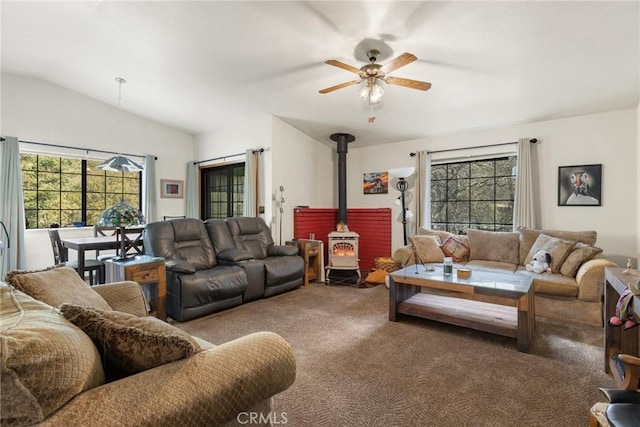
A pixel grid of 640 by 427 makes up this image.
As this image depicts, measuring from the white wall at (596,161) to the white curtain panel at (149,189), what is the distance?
224 inches

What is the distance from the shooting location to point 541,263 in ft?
11.3

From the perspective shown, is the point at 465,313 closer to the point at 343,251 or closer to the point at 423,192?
the point at 343,251

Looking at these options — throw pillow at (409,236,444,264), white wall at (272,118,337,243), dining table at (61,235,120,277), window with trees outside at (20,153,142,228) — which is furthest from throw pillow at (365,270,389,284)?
window with trees outside at (20,153,142,228)

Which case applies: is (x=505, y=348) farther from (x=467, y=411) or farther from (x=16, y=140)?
(x=16, y=140)

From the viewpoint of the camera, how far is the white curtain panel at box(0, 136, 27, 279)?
430 cm

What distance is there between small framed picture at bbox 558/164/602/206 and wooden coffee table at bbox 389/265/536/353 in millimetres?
1899

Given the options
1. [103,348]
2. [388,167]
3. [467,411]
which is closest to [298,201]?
[388,167]

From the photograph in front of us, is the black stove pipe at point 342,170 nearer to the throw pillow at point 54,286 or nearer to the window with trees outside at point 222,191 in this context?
the window with trees outside at point 222,191

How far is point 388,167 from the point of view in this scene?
218 inches

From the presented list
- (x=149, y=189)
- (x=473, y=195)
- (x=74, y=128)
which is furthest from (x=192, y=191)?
(x=473, y=195)

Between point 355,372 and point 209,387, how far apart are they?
4.77 ft

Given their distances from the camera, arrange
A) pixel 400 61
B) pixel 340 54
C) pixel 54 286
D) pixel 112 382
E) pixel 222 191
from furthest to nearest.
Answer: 1. pixel 222 191
2. pixel 340 54
3. pixel 400 61
4. pixel 54 286
5. pixel 112 382

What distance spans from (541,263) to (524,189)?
122 centimetres

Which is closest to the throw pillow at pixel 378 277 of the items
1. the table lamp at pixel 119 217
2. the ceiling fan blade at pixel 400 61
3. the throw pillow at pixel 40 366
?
the ceiling fan blade at pixel 400 61
